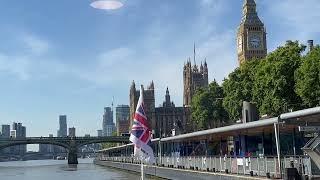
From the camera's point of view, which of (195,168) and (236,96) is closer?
(195,168)

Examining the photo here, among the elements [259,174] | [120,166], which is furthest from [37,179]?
[259,174]

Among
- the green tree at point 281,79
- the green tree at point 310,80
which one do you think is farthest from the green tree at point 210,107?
the green tree at point 310,80

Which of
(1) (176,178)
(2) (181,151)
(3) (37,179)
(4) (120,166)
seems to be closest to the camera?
(1) (176,178)

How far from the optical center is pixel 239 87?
79875 millimetres

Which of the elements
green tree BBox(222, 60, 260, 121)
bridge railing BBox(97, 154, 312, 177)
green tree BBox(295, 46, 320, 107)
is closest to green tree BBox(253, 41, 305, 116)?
green tree BBox(295, 46, 320, 107)

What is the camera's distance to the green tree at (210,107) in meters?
95.6

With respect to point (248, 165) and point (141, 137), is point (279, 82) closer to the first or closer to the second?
point (248, 165)

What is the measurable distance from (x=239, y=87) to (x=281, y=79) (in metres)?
16.1

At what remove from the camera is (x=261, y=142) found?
42.3m

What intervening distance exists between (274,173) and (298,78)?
32.6 metres

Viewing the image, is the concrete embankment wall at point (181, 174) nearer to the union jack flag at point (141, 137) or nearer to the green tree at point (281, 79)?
the union jack flag at point (141, 137)

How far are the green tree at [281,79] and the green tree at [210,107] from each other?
27.3 m

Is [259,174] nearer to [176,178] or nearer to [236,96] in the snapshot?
[176,178]

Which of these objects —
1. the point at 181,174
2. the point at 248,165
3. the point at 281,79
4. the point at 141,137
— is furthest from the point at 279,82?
the point at 141,137
